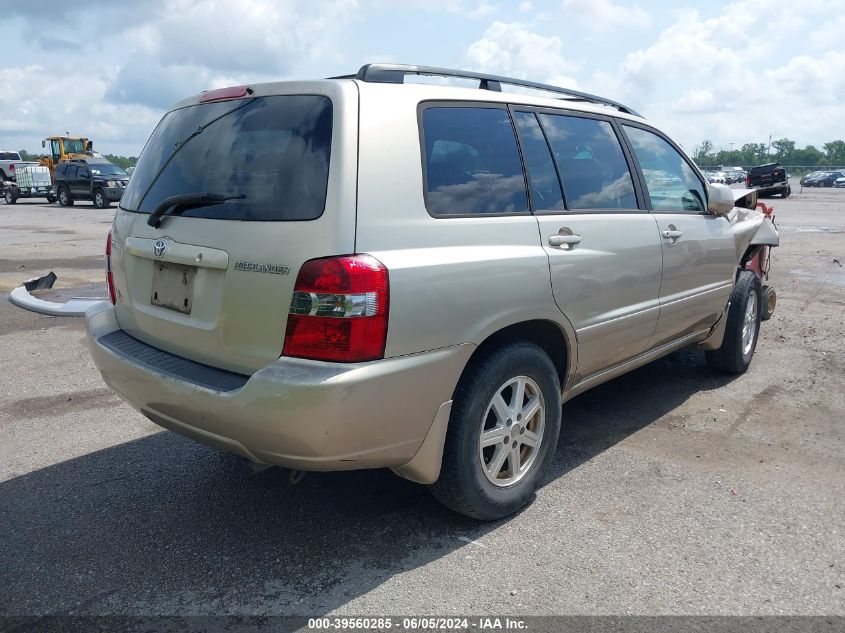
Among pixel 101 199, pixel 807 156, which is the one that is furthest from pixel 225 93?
pixel 807 156

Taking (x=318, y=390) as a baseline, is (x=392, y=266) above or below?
above

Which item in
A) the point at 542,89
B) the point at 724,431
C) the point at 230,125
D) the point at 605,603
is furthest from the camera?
the point at 724,431

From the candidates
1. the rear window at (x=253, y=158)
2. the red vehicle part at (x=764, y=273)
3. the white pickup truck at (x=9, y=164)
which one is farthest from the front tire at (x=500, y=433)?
the white pickup truck at (x=9, y=164)

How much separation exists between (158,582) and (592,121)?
3.18 metres

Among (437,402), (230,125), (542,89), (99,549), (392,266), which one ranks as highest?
(542,89)

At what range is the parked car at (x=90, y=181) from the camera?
2788cm

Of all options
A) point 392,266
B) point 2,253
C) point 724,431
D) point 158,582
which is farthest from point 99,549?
point 2,253

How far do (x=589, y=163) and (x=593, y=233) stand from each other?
469 millimetres

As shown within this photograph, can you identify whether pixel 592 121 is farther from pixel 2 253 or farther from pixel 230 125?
pixel 2 253

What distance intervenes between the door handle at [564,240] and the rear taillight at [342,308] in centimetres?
108

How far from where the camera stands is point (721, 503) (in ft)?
11.2

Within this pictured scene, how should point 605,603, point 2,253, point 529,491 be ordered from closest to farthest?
point 605,603 → point 529,491 → point 2,253

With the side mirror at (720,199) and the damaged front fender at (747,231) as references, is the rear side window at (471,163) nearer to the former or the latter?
the side mirror at (720,199)

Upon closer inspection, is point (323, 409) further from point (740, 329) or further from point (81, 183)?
point (81, 183)
